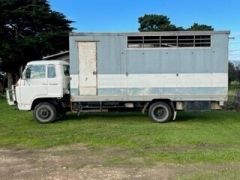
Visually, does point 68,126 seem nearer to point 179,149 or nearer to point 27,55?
point 179,149

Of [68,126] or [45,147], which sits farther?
[68,126]

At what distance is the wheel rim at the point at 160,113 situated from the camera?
793 inches

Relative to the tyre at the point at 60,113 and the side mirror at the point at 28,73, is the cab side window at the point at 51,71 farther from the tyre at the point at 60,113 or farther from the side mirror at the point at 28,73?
the tyre at the point at 60,113

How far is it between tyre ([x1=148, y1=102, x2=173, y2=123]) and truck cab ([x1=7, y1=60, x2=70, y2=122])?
3.36 m

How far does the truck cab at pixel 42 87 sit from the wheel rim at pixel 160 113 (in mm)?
3479

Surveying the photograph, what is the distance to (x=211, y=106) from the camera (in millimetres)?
19656

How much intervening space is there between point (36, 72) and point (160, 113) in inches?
197

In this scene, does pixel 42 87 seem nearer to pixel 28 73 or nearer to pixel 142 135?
pixel 28 73

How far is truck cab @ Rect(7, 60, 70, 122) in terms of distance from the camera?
2023 cm

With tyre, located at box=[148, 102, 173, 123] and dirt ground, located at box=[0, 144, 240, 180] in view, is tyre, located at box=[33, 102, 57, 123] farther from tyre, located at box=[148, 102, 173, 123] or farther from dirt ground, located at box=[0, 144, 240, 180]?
dirt ground, located at box=[0, 144, 240, 180]

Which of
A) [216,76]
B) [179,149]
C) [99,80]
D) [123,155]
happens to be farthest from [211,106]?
[123,155]

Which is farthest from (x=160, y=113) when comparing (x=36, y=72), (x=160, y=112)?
(x=36, y=72)

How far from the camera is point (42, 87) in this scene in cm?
2023

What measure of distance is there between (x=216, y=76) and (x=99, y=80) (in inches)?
171
